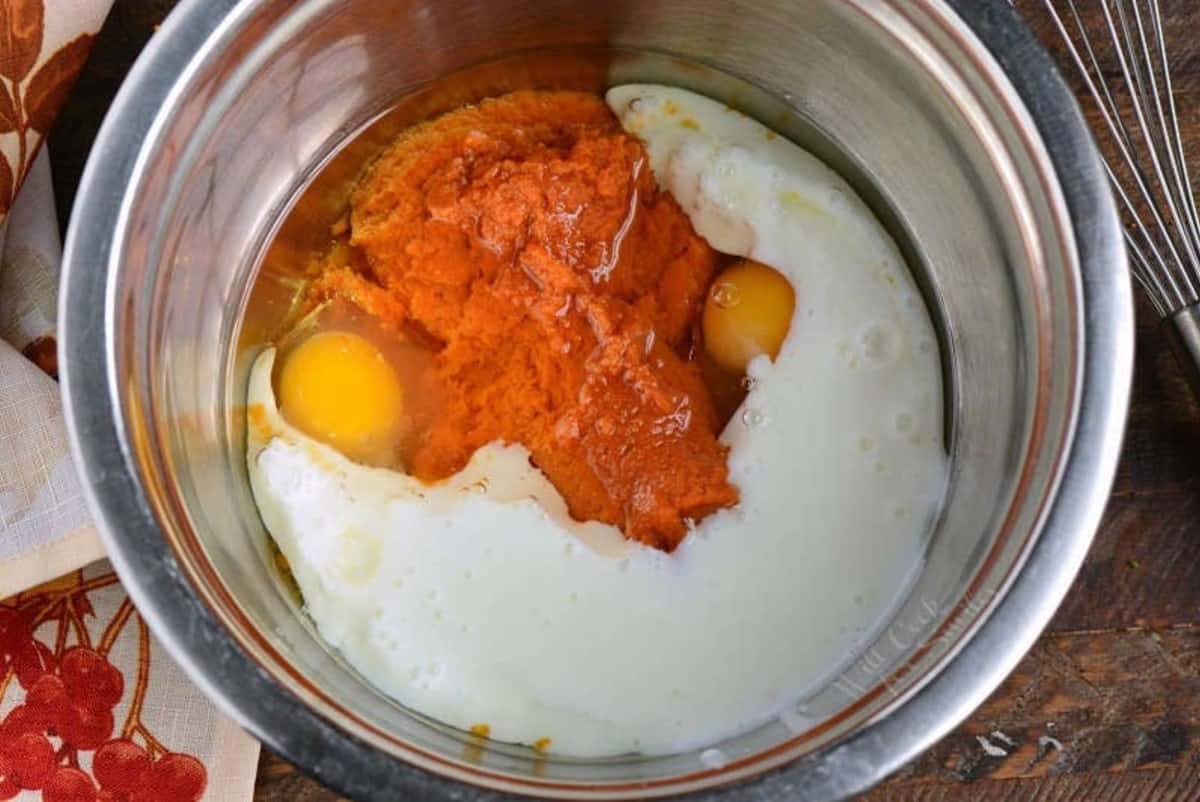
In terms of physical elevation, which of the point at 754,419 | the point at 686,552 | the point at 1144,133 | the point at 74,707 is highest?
the point at 1144,133

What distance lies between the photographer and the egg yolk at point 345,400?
110cm

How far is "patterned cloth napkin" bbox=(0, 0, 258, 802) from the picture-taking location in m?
1.08

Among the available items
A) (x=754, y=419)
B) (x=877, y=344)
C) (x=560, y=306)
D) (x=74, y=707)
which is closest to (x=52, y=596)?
(x=74, y=707)

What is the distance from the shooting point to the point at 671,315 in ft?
3.65

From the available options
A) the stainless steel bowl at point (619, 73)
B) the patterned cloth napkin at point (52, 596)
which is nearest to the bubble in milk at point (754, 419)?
the stainless steel bowl at point (619, 73)

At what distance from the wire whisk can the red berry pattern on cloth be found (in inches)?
40.2

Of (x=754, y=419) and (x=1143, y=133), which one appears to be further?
(x=1143, y=133)

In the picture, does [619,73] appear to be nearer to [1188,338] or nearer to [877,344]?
[877,344]

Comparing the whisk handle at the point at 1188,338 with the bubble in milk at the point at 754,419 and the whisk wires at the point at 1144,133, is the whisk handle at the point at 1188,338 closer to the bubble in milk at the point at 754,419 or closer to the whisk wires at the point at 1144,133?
the whisk wires at the point at 1144,133

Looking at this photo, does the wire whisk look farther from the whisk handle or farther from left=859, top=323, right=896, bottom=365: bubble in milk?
left=859, top=323, right=896, bottom=365: bubble in milk

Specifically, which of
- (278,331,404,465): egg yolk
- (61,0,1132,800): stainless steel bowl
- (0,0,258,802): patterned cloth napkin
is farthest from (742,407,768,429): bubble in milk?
(0,0,258,802): patterned cloth napkin

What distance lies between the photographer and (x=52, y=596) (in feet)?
3.82

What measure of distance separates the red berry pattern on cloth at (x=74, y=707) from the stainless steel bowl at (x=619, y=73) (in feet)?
0.79

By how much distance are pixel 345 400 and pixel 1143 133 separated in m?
0.79
